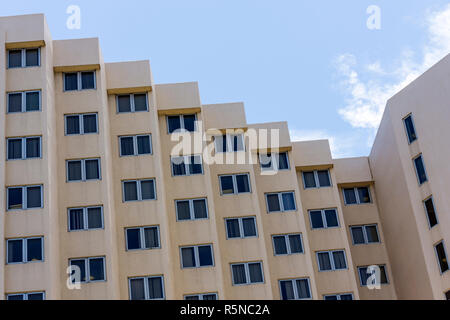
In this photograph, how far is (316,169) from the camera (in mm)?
43844

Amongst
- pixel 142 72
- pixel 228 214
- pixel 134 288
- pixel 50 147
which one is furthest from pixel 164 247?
pixel 142 72

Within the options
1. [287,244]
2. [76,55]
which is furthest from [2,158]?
[287,244]

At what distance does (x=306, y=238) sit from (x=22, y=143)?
54.6 ft

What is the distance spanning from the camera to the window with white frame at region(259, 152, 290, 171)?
139ft

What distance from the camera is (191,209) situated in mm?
38500

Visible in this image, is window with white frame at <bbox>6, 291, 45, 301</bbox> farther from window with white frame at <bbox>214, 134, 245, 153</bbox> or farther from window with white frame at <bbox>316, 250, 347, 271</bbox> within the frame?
window with white frame at <bbox>316, 250, 347, 271</bbox>

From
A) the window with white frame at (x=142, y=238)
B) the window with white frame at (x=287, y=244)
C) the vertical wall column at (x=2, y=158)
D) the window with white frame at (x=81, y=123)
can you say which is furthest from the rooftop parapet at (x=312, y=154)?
the vertical wall column at (x=2, y=158)

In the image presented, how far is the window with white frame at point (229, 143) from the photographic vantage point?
41.2 metres

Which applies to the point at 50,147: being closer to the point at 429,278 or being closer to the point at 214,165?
the point at 214,165

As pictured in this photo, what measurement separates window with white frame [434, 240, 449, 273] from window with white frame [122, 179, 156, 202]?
15.4 m

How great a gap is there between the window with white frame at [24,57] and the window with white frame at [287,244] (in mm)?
16677

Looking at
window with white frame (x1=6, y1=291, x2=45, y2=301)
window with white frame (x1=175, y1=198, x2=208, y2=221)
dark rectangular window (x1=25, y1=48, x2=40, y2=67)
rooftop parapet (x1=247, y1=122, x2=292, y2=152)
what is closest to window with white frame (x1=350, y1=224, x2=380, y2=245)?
rooftop parapet (x1=247, y1=122, x2=292, y2=152)

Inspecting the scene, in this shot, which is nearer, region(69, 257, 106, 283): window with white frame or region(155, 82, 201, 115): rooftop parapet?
region(69, 257, 106, 283): window with white frame
